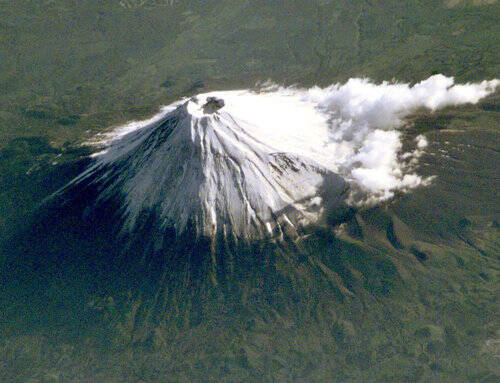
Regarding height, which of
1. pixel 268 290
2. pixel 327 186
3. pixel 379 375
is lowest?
pixel 379 375

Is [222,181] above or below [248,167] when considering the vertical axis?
below

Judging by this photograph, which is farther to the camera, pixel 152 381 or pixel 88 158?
pixel 88 158

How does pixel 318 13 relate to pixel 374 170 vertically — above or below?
above

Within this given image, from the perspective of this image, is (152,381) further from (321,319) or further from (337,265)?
(337,265)

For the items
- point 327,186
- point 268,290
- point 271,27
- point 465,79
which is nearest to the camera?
point 268,290

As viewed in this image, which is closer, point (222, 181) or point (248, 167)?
point (222, 181)

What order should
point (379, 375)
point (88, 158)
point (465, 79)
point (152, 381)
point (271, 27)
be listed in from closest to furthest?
1. point (379, 375)
2. point (152, 381)
3. point (88, 158)
4. point (465, 79)
5. point (271, 27)

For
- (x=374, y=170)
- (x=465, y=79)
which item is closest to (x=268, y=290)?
(x=374, y=170)
